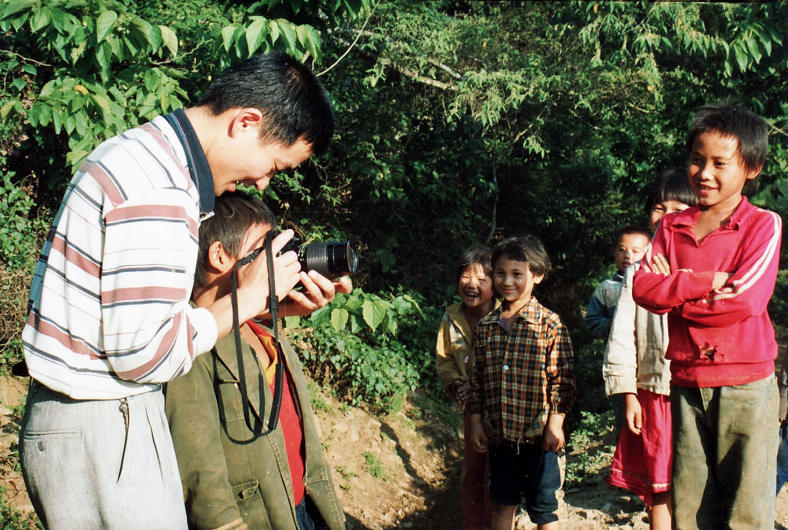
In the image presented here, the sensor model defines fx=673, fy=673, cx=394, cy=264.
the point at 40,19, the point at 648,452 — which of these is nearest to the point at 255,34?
the point at 40,19

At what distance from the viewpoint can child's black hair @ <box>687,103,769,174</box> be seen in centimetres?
228

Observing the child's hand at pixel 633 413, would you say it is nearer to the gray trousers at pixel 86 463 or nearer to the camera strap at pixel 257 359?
the camera strap at pixel 257 359

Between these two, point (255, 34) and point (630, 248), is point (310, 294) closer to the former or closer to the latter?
point (255, 34)

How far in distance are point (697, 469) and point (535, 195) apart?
7.30m

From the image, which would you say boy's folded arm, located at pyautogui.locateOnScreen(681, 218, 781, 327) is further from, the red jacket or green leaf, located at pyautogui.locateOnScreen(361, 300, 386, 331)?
green leaf, located at pyautogui.locateOnScreen(361, 300, 386, 331)

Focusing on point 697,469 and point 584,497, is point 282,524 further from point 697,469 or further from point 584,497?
point 584,497

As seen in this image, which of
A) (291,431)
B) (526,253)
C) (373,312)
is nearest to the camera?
(291,431)

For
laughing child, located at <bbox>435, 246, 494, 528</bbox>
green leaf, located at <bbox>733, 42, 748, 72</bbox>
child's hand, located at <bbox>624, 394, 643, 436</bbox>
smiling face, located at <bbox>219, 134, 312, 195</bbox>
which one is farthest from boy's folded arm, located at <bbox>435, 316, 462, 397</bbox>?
green leaf, located at <bbox>733, 42, 748, 72</bbox>

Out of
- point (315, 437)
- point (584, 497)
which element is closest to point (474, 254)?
point (584, 497)

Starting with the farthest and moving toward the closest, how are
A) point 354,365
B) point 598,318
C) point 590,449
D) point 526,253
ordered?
point 354,365, point 590,449, point 598,318, point 526,253

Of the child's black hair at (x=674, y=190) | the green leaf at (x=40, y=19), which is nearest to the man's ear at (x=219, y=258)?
the green leaf at (x=40, y=19)

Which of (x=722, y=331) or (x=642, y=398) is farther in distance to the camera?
(x=642, y=398)

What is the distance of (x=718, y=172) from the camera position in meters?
2.28

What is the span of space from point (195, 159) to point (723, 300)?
168 centimetres
